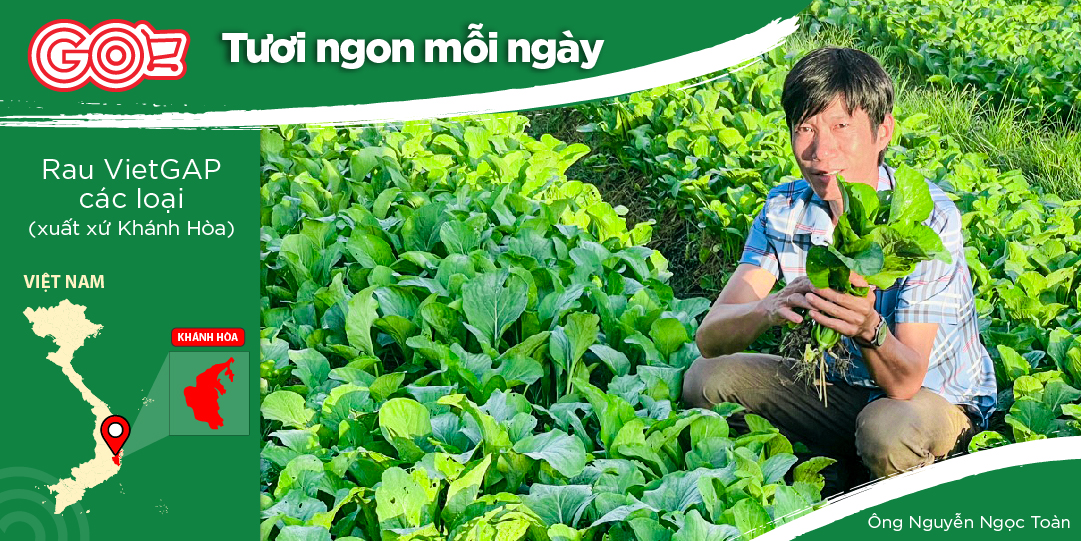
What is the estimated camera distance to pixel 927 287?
304cm

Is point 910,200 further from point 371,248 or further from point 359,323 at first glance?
point 371,248

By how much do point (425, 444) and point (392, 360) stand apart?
817mm

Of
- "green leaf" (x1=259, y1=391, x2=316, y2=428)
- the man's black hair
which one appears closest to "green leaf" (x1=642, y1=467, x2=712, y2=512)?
"green leaf" (x1=259, y1=391, x2=316, y2=428)

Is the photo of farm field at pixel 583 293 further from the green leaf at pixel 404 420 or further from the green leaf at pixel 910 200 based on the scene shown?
the green leaf at pixel 910 200

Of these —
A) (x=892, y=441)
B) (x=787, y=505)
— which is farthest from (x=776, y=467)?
(x=892, y=441)

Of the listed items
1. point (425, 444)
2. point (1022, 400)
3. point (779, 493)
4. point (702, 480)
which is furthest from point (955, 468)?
point (425, 444)

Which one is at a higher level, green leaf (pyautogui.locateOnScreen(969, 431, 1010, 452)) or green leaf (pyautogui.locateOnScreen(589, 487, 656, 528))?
green leaf (pyautogui.locateOnScreen(969, 431, 1010, 452))

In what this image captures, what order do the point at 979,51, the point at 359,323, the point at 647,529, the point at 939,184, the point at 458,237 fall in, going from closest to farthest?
the point at 647,529, the point at 359,323, the point at 458,237, the point at 939,184, the point at 979,51

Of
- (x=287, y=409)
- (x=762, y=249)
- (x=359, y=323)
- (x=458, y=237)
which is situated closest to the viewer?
(x=287, y=409)

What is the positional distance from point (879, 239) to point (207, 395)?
1812mm

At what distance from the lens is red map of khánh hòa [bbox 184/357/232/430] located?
2.99 meters

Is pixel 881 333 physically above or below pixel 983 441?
above

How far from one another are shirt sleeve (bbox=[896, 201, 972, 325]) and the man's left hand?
187mm

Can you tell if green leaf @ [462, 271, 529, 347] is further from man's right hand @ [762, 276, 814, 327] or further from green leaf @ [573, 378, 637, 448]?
man's right hand @ [762, 276, 814, 327]
